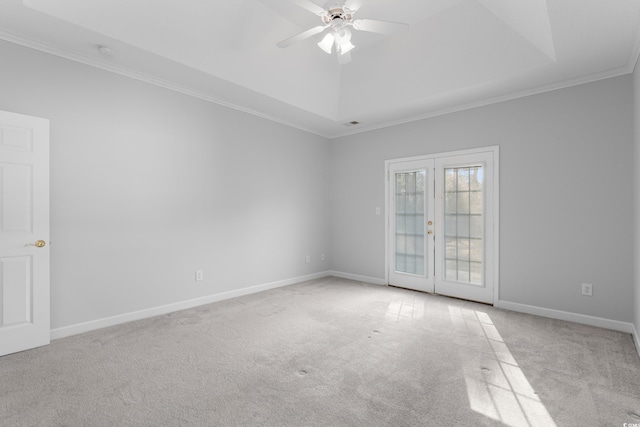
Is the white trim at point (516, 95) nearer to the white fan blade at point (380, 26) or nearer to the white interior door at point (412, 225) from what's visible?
the white interior door at point (412, 225)

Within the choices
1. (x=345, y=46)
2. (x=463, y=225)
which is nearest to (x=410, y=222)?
(x=463, y=225)

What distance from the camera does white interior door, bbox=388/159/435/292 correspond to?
15.5 feet

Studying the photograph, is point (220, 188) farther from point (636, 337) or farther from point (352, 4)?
point (636, 337)

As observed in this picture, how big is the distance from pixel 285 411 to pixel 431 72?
384 centimetres

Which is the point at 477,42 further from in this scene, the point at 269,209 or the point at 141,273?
the point at 141,273

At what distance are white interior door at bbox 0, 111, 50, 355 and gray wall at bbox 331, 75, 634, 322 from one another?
4680 millimetres

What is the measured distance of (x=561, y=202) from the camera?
3.61 metres

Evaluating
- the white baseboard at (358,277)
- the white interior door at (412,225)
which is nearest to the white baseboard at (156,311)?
the white baseboard at (358,277)

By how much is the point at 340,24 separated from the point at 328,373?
2.92 meters

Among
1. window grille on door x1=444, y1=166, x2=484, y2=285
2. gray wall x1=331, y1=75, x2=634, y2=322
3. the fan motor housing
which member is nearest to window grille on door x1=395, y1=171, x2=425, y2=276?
window grille on door x1=444, y1=166, x2=484, y2=285

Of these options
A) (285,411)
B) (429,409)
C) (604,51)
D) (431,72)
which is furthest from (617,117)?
(285,411)

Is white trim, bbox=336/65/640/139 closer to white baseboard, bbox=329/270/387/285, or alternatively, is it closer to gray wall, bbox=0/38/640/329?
gray wall, bbox=0/38/640/329

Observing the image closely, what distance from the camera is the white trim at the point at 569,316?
323 cm

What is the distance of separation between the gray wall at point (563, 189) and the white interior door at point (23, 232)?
15.4 ft
